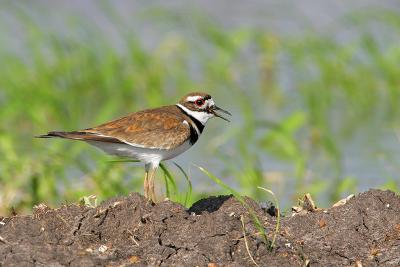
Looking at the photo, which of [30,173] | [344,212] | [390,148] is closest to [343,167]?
[390,148]

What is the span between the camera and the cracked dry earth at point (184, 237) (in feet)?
17.7

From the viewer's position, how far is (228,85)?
1293 cm

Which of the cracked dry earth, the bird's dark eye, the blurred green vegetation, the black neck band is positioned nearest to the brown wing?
the black neck band

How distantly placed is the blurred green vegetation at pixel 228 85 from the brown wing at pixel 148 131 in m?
2.44

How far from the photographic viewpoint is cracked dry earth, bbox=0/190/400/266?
5402mm

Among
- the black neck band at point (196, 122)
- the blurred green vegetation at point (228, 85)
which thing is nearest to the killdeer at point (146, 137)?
the black neck band at point (196, 122)

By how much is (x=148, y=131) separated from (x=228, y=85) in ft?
19.3

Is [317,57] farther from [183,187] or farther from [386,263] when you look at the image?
[386,263]

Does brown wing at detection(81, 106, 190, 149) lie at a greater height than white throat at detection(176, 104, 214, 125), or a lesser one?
lesser

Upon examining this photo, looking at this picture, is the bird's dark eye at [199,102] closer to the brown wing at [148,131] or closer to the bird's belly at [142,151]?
the brown wing at [148,131]

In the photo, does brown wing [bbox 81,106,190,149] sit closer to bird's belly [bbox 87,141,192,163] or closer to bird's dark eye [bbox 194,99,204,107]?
bird's belly [bbox 87,141,192,163]

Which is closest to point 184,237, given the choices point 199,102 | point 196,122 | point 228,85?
point 196,122

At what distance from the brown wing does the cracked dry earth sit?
114 cm

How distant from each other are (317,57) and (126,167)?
4.51m
